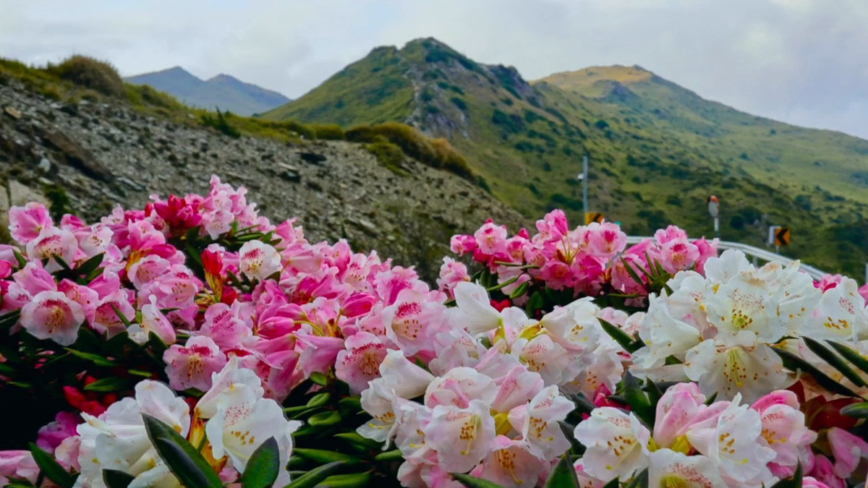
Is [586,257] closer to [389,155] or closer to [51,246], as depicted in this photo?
[51,246]

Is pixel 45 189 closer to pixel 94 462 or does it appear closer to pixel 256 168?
pixel 256 168

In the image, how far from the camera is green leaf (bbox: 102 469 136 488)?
679mm

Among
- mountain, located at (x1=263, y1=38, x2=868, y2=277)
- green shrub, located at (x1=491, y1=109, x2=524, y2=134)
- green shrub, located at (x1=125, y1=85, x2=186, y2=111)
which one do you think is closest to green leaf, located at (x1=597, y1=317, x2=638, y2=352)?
green shrub, located at (x1=125, y1=85, x2=186, y2=111)

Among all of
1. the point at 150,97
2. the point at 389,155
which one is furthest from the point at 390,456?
the point at 389,155

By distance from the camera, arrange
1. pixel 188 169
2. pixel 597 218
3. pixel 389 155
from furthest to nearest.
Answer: pixel 389 155 < pixel 188 169 < pixel 597 218

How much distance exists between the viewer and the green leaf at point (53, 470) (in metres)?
0.86

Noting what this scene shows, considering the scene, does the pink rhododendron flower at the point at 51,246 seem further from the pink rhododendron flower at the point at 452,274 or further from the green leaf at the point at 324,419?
the pink rhododendron flower at the point at 452,274

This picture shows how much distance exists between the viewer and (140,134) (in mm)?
10070

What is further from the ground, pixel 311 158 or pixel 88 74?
pixel 88 74

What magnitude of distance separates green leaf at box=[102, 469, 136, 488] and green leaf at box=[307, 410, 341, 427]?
0.31 m

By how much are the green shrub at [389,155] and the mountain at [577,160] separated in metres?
14.8

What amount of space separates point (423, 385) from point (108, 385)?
691 mm

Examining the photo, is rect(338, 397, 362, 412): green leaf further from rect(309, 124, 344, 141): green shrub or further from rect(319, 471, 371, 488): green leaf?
rect(309, 124, 344, 141): green shrub

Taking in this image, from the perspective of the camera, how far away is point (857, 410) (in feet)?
2.52
